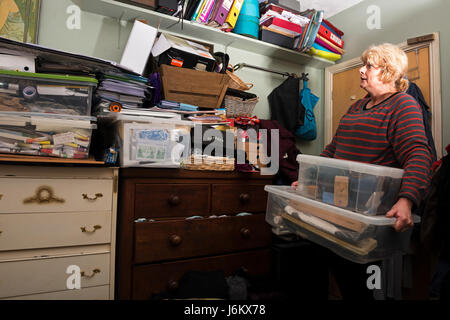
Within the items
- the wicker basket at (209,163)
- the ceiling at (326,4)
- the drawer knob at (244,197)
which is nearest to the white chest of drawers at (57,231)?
the wicker basket at (209,163)

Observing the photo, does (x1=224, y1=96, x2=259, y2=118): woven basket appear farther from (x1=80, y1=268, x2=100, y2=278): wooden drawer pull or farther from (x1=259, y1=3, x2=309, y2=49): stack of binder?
(x1=80, y1=268, x2=100, y2=278): wooden drawer pull

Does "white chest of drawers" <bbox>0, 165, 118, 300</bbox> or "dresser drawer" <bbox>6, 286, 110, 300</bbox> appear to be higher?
"white chest of drawers" <bbox>0, 165, 118, 300</bbox>

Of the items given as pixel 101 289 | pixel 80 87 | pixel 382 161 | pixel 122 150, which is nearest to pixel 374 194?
pixel 382 161

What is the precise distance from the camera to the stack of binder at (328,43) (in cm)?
232

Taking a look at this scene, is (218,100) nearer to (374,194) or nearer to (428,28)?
(374,194)

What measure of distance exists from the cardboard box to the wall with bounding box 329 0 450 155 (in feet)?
4.66

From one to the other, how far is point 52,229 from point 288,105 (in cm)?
184

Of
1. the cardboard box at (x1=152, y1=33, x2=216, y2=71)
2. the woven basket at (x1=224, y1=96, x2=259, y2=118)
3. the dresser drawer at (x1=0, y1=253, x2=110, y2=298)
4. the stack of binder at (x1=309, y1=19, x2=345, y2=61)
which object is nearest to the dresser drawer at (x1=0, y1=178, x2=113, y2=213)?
the dresser drawer at (x1=0, y1=253, x2=110, y2=298)

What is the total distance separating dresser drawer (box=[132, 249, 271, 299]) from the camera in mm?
1326

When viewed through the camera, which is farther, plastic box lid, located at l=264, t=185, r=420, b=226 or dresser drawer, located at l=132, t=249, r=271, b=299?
dresser drawer, located at l=132, t=249, r=271, b=299

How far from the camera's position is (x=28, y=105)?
1234 mm

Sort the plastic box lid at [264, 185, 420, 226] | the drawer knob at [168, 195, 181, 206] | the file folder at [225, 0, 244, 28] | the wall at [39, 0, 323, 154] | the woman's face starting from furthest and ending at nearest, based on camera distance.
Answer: the file folder at [225, 0, 244, 28] < the wall at [39, 0, 323, 154] < the drawer knob at [168, 195, 181, 206] < the woman's face < the plastic box lid at [264, 185, 420, 226]

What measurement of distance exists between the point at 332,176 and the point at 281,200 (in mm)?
285

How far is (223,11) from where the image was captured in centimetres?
188
